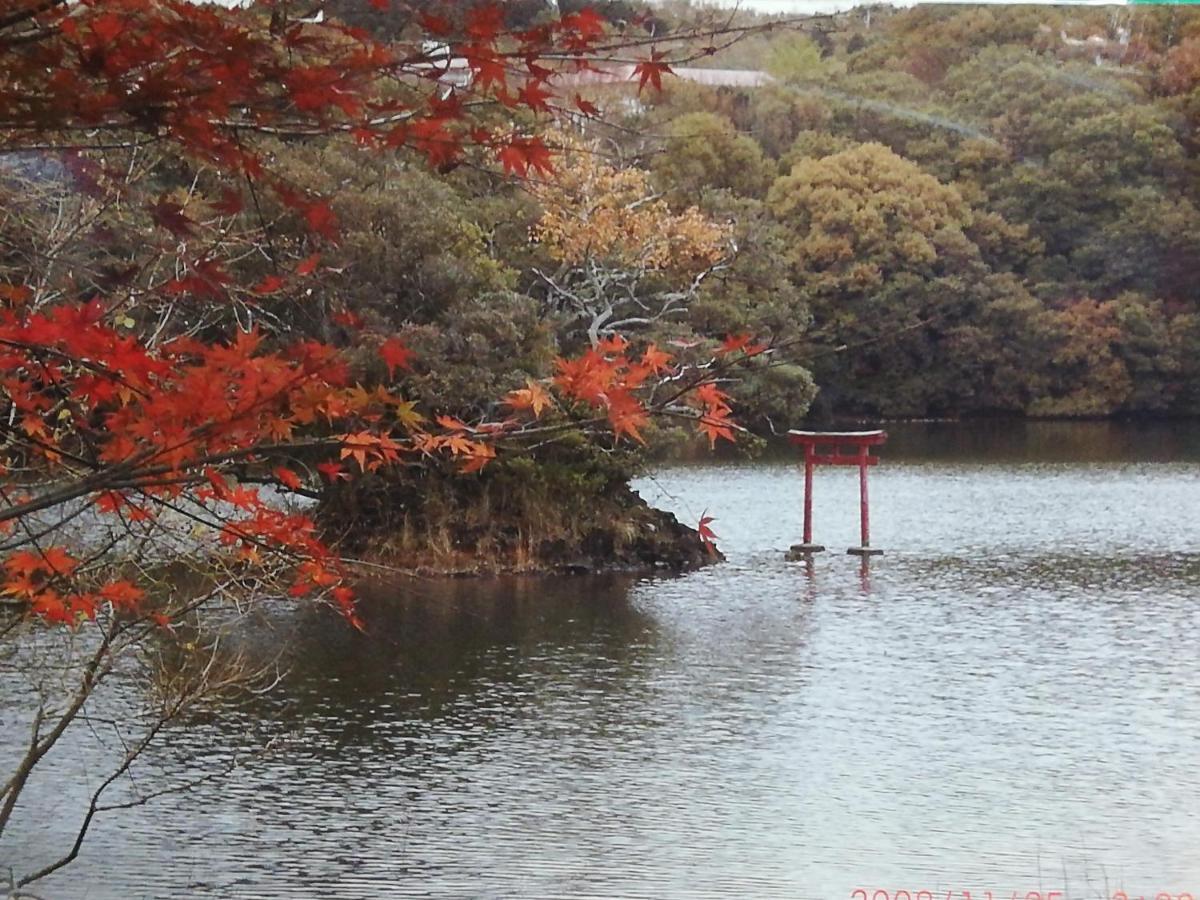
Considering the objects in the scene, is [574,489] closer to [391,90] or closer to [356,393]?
[391,90]

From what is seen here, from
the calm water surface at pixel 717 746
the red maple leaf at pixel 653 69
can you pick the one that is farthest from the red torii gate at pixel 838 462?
the red maple leaf at pixel 653 69

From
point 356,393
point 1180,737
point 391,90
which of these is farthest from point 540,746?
point 356,393

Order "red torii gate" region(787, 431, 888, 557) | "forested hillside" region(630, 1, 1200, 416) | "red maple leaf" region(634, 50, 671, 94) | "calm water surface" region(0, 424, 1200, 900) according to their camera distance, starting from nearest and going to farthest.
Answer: "red maple leaf" region(634, 50, 671, 94)
"calm water surface" region(0, 424, 1200, 900)
"red torii gate" region(787, 431, 888, 557)
"forested hillside" region(630, 1, 1200, 416)

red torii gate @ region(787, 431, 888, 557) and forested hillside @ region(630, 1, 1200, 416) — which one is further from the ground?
forested hillside @ region(630, 1, 1200, 416)

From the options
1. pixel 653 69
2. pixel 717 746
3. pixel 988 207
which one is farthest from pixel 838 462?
pixel 988 207

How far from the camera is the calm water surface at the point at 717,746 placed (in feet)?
17.7

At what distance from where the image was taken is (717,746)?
7.01 m

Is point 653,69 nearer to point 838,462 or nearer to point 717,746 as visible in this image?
point 717,746

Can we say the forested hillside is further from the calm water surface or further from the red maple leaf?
the red maple leaf

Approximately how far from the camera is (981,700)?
7.90 m

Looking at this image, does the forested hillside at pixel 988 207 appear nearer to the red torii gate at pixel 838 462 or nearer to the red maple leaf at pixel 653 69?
the red torii gate at pixel 838 462

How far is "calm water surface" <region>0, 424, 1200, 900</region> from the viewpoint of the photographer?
5.39m

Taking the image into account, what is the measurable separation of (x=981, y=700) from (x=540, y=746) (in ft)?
7.61

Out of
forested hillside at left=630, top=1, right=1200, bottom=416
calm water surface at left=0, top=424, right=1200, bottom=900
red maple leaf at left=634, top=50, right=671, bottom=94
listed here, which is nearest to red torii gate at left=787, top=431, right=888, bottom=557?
calm water surface at left=0, top=424, right=1200, bottom=900
